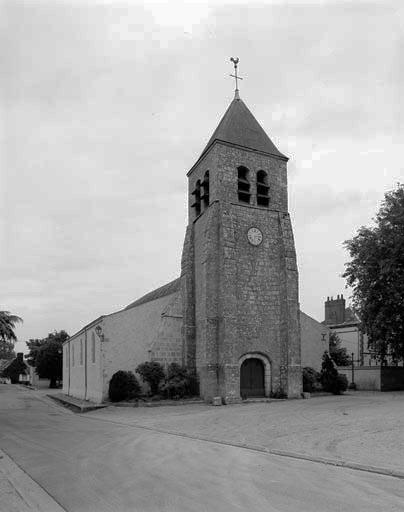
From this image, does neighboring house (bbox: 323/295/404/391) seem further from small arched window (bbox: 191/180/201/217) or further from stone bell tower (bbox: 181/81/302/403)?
small arched window (bbox: 191/180/201/217)

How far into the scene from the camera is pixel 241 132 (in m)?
29.9

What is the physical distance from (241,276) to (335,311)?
1109 inches

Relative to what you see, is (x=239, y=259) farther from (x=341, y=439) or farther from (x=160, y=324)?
(x=341, y=439)

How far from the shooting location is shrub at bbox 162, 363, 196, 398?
85.3 ft

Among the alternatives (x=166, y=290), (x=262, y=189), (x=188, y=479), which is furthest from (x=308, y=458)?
(x=166, y=290)

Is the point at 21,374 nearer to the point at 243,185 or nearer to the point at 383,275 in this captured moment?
the point at 243,185

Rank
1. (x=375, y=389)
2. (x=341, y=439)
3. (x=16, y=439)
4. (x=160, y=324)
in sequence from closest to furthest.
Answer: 1. (x=341, y=439)
2. (x=16, y=439)
3. (x=160, y=324)
4. (x=375, y=389)

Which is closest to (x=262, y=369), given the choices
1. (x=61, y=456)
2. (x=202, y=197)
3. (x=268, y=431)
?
(x=202, y=197)

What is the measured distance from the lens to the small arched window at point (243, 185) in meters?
28.5

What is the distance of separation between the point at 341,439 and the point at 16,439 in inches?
354

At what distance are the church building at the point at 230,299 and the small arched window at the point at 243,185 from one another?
0.19 ft

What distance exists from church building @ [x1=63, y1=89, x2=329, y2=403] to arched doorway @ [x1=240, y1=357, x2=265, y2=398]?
0.05m

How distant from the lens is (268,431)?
14.9 m

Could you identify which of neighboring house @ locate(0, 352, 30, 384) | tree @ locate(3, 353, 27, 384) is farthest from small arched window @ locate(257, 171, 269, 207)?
tree @ locate(3, 353, 27, 384)
